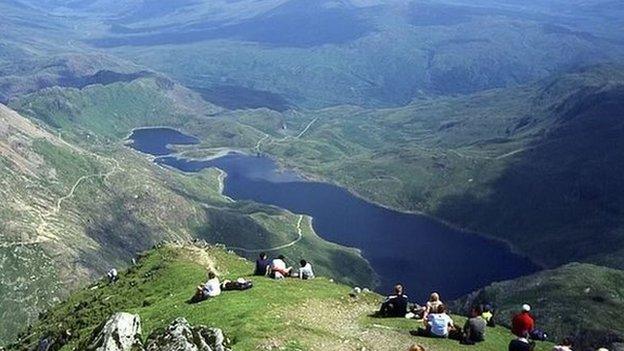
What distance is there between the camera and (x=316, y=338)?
56938mm

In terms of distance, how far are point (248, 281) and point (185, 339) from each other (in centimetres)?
2840

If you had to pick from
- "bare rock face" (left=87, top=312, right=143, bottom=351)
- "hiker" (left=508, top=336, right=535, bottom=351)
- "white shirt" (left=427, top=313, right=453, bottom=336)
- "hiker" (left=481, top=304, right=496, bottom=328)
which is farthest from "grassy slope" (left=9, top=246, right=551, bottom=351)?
"bare rock face" (left=87, top=312, right=143, bottom=351)

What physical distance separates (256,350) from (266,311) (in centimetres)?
1039

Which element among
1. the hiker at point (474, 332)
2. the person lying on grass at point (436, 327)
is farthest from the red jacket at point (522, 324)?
the person lying on grass at point (436, 327)

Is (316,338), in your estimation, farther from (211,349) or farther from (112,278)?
(112,278)

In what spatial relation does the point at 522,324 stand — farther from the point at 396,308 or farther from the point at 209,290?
the point at 209,290

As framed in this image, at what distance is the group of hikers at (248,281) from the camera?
72.4m

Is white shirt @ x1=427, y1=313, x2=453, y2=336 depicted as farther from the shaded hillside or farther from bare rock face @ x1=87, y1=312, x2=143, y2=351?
the shaded hillside

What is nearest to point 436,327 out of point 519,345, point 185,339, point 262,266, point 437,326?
point 437,326

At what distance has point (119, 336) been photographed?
49.7 meters

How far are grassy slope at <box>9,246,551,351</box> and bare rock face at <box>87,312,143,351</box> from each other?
796 cm

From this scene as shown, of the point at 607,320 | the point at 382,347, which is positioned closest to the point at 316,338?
the point at 382,347

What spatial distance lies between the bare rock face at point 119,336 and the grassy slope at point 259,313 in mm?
7956

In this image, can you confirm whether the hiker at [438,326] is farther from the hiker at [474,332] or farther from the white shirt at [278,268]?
the white shirt at [278,268]
